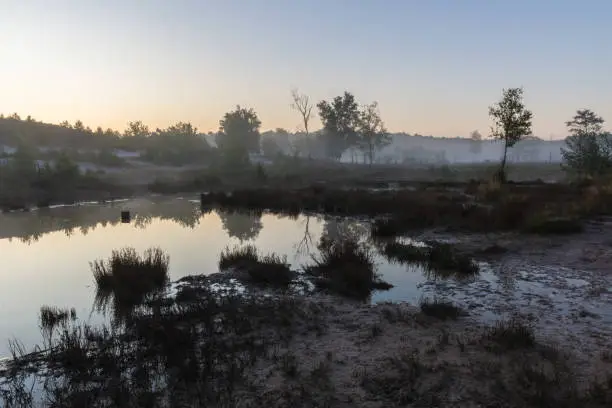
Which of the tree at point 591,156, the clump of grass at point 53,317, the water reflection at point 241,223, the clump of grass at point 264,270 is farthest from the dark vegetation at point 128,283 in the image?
the tree at point 591,156

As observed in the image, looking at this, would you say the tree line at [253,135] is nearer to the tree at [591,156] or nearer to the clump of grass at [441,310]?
the tree at [591,156]

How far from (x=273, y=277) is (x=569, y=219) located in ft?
37.1

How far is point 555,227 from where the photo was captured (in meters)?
15.2

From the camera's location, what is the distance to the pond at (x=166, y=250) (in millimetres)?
8836

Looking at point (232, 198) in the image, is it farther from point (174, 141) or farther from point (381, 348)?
point (174, 141)

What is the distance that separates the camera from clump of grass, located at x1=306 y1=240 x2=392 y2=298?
31.8ft

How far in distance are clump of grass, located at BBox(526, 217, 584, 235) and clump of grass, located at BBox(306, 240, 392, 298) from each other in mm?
7106

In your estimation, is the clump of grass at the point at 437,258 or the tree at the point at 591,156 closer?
the clump of grass at the point at 437,258

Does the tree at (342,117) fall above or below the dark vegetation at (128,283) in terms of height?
above

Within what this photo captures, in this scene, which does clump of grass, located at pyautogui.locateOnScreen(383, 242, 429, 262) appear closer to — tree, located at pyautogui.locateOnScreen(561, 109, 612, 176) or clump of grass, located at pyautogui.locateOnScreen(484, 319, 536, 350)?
clump of grass, located at pyautogui.locateOnScreen(484, 319, 536, 350)

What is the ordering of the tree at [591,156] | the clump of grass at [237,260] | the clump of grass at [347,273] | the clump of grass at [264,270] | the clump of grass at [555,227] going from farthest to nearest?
the tree at [591,156] < the clump of grass at [555,227] < the clump of grass at [237,260] < the clump of grass at [264,270] < the clump of grass at [347,273]

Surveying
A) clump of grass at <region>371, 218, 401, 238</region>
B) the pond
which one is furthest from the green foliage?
clump of grass at <region>371, 218, 401, 238</region>

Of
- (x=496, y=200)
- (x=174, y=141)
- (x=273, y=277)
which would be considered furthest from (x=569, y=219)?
(x=174, y=141)

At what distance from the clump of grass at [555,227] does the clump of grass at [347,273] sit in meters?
7.11
